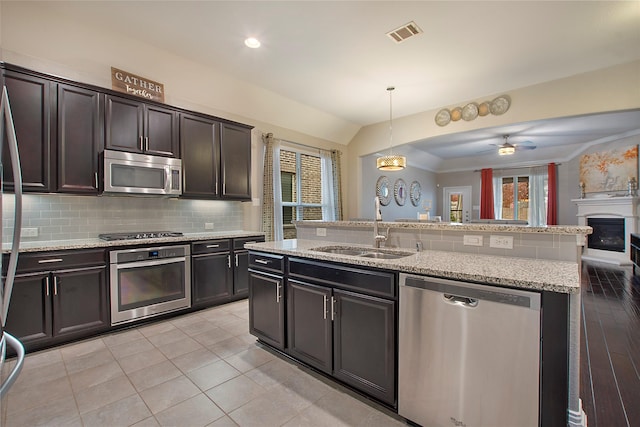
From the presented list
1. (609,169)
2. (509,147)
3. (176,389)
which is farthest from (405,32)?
(609,169)

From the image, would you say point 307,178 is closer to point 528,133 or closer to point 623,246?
point 528,133

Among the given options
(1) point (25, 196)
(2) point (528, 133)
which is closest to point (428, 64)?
(2) point (528, 133)

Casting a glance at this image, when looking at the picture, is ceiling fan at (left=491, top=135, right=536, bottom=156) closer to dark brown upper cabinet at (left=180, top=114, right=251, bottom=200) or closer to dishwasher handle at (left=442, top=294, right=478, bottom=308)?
dark brown upper cabinet at (left=180, top=114, right=251, bottom=200)

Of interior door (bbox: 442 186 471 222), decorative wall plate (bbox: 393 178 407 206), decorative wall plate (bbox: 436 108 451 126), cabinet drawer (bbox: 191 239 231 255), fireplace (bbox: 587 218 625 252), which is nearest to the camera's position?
cabinet drawer (bbox: 191 239 231 255)

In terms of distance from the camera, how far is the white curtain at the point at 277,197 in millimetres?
4859

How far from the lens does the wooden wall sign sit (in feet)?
10.4

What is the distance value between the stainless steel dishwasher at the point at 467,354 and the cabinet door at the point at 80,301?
281 centimetres

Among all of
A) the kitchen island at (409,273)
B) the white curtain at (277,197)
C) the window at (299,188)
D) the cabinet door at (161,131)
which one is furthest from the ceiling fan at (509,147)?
the cabinet door at (161,131)

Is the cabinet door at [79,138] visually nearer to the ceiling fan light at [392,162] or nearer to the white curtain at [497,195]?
the ceiling fan light at [392,162]

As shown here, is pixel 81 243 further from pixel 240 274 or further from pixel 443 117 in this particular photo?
pixel 443 117

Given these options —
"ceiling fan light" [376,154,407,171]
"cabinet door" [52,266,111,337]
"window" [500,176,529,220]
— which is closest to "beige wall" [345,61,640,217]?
"ceiling fan light" [376,154,407,171]

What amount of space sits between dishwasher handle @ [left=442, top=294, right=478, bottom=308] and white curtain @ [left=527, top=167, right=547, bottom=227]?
8.84 m

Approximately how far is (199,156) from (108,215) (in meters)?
1.22

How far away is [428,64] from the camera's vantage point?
369 centimetres
